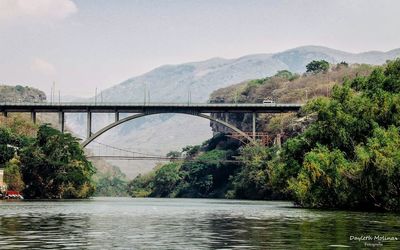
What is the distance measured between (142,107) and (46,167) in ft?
66.6

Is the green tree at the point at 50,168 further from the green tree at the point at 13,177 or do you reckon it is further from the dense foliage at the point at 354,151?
the dense foliage at the point at 354,151

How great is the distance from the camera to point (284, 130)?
155375 mm

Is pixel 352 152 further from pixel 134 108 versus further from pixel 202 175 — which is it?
pixel 202 175

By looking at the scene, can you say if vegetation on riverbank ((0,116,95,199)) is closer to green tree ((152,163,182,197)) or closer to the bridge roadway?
the bridge roadway

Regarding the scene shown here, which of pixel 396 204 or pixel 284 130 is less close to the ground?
pixel 284 130

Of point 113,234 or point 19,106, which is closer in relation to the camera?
point 113,234

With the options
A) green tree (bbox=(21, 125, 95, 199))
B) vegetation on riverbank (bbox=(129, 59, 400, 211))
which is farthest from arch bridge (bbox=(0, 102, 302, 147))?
vegetation on riverbank (bbox=(129, 59, 400, 211))

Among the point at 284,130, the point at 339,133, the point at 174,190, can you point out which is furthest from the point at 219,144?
the point at 339,133

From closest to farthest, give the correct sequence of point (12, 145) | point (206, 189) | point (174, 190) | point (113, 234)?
point (113, 234) → point (12, 145) → point (206, 189) → point (174, 190)

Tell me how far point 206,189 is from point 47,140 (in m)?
60.7

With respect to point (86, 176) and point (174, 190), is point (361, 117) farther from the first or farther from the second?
point (174, 190)

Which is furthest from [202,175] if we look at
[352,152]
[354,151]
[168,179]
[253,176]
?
[354,151]

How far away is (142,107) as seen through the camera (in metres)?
132

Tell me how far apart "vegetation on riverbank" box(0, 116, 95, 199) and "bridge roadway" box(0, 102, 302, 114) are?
9741 mm
